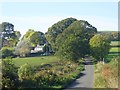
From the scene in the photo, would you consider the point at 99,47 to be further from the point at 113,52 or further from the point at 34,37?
the point at 34,37

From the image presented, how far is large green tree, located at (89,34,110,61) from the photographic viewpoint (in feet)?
122

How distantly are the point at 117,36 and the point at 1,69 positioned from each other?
42.9 metres

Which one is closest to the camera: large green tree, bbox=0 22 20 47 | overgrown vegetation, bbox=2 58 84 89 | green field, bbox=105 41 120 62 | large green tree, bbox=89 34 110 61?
overgrown vegetation, bbox=2 58 84 89

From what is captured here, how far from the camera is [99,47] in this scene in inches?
1473

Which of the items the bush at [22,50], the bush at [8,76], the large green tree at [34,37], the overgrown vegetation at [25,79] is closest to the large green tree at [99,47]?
the bush at [22,50]

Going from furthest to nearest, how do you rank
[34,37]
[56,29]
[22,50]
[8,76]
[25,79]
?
[34,37]
[56,29]
[22,50]
[25,79]
[8,76]

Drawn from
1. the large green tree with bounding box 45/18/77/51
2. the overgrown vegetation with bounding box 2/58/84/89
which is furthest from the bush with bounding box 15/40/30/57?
the overgrown vegetation with bounding box 2/58/84/89

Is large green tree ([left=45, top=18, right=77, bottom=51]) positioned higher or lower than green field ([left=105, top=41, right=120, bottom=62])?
higher

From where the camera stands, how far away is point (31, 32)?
65812 mm

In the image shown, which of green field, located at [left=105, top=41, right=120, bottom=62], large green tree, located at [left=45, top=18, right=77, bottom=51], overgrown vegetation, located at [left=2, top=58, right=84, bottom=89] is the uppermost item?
large green tree, located at [left=45, top=18, right=77, bottom=51]

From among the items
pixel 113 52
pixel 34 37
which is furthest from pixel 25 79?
pixel 34 37

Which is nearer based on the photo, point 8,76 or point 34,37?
point 8,76

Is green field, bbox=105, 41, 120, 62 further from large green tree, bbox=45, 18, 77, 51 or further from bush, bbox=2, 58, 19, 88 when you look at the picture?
bush, bbox=2, 58, 19, 88

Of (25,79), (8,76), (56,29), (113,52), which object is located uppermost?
(56,29)
